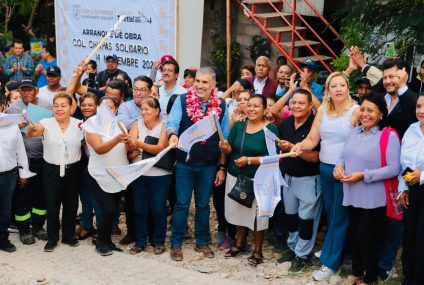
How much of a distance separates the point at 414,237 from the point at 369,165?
714 millimetres

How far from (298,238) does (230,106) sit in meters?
1.96

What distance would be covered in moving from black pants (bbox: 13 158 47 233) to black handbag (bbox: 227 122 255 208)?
2.18 metres

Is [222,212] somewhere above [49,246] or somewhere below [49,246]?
above

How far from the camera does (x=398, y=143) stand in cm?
523

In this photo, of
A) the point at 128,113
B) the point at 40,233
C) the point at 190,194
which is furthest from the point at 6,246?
the point at 190,194

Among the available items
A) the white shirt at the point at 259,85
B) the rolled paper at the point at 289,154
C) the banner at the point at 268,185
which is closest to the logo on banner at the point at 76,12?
the white shirt at the point at 259,85

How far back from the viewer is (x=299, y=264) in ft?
19.8

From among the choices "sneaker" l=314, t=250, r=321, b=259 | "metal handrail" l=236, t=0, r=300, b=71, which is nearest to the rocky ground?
"sneaker" l=314, t=250, r=321, b=259

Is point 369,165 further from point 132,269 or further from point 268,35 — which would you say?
point 268,35

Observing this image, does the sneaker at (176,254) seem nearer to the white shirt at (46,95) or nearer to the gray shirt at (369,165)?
the gray shirt at (369,165)

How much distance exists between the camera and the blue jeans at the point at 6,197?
6.20 metres

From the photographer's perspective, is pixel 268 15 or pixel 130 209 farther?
pixel 268 15

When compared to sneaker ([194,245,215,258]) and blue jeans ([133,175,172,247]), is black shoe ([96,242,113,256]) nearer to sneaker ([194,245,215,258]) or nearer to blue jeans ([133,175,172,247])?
blue jeans ([133,175,172,247])

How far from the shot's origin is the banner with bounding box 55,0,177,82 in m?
10.4
